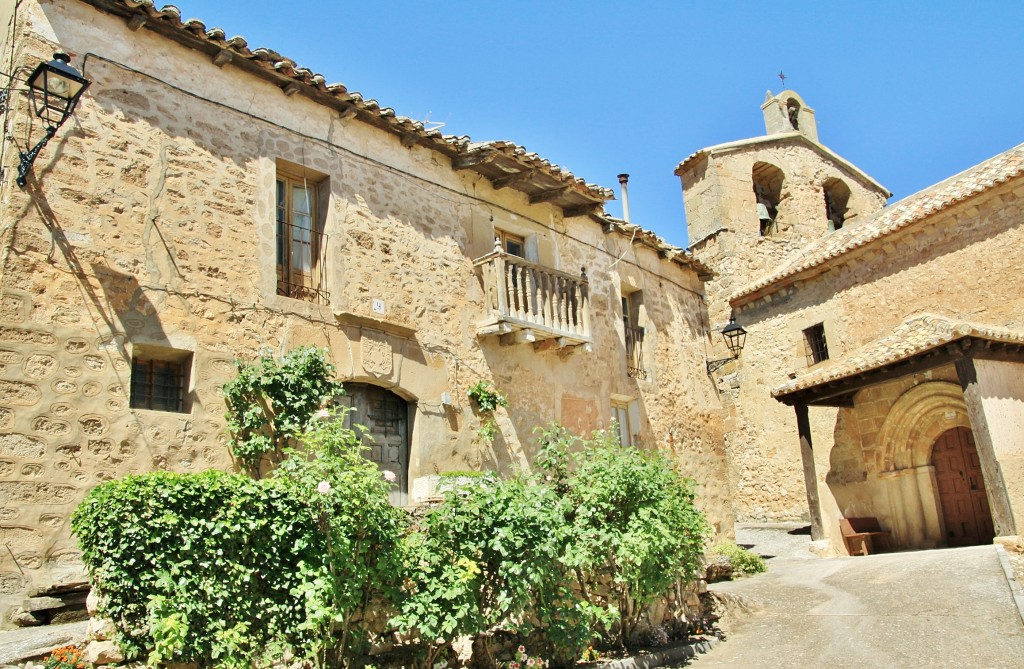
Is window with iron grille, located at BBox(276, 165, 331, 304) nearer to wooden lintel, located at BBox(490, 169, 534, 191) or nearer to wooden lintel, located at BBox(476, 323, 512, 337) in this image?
wooden lintel, located at BBox(476, 323, 512, 337)

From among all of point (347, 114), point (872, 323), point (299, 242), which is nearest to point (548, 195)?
point (347, 114)

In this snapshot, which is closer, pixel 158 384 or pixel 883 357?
pixel 158 384

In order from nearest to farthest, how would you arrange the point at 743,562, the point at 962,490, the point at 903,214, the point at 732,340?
the point at 743,562 → the point at 962,490 → the point at 732,340 → the point at 903,214

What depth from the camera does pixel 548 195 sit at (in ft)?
42.0

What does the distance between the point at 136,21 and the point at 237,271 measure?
279 centimetres

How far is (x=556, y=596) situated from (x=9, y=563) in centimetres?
468

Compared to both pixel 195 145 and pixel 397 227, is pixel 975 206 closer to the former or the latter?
pixel 397 227

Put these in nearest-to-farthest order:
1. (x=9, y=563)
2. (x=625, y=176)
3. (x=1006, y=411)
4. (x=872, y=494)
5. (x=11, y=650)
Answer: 1. (x=11, y=650)
2. (x=9, y=563)
3. (x=1006, y=411)
4. (x=872, y=494)
5. (x=625, y=176)

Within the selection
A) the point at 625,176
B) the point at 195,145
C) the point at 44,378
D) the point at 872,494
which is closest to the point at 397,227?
the point at 195,145

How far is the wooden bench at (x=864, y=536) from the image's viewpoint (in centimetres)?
1453

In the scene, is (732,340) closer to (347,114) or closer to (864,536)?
(864,536)

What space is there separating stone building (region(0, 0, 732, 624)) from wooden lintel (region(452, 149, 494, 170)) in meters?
0.07

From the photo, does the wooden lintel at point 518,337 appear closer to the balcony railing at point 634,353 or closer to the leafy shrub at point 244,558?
the balcony railing at point 634,353

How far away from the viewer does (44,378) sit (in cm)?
705
